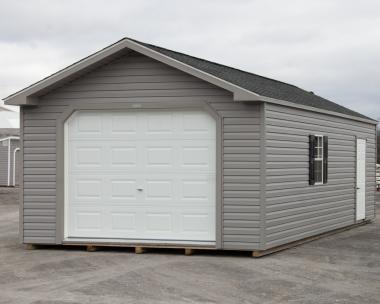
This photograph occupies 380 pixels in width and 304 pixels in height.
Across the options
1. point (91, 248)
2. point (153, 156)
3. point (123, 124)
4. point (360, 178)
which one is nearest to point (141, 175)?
point (153, 156)

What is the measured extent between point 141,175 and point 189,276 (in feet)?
9.54

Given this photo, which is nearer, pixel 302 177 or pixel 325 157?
pixel 302 177

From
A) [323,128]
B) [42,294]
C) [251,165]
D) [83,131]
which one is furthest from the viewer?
[323,128]

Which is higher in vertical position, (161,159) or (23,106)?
(23,106)

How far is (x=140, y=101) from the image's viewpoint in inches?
474

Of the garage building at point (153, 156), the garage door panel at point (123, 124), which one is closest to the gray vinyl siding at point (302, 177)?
the garage building at point (153, 156)

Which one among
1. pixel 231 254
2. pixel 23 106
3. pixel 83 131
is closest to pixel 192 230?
pixel 231 254

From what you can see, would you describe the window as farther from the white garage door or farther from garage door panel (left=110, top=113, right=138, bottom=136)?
garage door panel (left=110, top=113, right=138, bottom=136)

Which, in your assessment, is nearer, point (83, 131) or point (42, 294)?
point (42, 294)

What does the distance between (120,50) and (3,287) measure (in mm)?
4567

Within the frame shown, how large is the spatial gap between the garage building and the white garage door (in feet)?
0.05

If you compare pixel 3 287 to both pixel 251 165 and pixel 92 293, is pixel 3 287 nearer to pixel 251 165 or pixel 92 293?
pixel 92 293

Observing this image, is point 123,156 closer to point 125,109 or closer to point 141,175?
point 141,175

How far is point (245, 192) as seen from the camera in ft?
38.1
